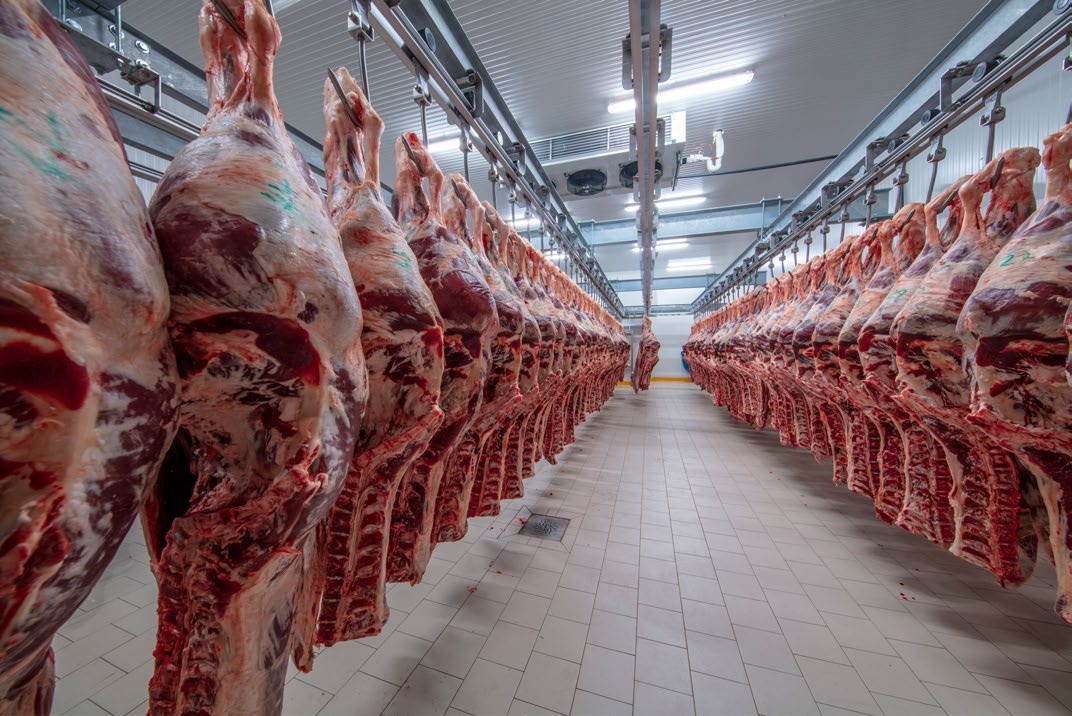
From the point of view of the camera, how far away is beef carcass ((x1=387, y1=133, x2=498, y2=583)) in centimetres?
135

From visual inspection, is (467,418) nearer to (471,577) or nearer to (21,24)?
(21,24)

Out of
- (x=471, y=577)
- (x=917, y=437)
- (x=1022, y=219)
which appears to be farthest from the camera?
(x=471, y=577)

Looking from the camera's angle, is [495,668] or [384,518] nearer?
[384,518]

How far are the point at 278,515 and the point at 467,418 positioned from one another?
2.39ft

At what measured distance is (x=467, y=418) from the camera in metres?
1.42

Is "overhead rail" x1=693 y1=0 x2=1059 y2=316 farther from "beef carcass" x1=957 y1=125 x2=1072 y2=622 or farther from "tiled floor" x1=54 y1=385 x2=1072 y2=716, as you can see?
"tiled floor" x1=54 y1=385 x2=1072 y2=716

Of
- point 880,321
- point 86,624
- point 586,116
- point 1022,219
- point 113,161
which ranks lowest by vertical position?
point 86,624

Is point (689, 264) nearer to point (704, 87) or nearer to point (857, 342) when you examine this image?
point (704, 87)

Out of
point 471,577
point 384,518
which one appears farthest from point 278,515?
point 471,577

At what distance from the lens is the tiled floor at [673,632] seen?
166cm

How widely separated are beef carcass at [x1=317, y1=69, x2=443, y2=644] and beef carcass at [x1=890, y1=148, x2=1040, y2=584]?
1.90 m

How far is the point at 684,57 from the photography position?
350 centimetres

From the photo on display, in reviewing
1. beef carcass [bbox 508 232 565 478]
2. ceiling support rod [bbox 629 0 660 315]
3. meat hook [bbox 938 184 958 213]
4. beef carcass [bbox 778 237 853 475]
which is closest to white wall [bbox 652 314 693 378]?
beef carcass [bbox 778 237 853 475]

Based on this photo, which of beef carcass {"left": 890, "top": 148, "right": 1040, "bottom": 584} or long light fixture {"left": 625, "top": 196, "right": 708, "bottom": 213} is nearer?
beef carcass {"left": 890, "top": 148, "right": 1040, "bottom": 584}
